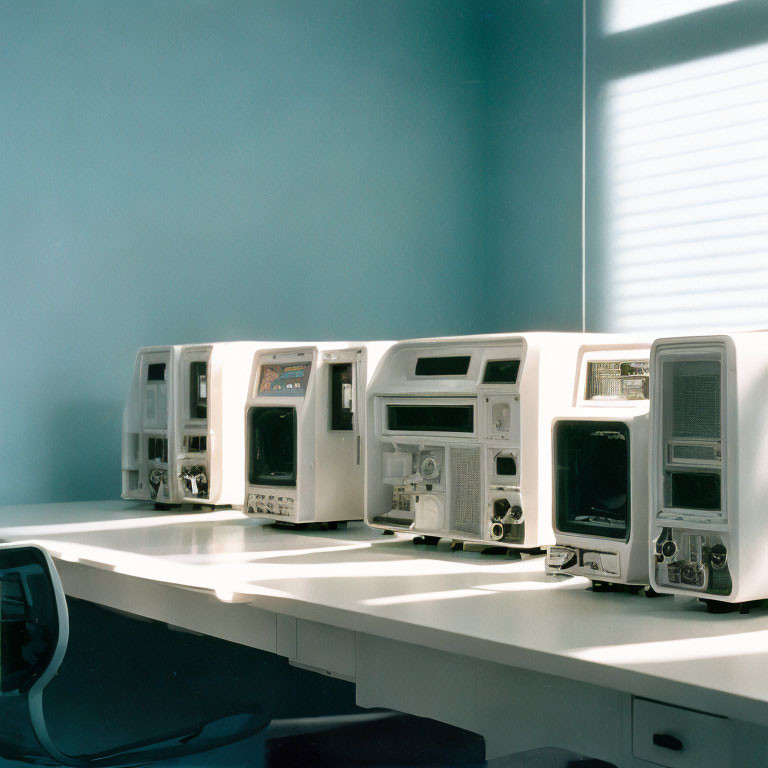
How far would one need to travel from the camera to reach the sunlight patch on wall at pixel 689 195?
4102 mm

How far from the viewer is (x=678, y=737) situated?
159cm

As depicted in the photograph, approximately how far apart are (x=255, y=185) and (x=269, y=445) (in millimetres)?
1553

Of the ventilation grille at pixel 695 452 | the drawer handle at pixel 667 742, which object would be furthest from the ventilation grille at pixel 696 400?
the drawer handle at pixel 667 742

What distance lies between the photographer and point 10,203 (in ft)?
12.6

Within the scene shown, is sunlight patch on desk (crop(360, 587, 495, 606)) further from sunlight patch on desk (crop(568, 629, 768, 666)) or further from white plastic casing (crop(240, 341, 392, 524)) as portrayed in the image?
white plastic casing (crop(240, 341, 392, 524))

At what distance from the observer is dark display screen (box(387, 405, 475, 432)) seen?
2.78 m

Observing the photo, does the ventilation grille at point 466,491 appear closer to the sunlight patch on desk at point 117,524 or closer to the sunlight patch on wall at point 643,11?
the sunlight patch on desk at point 117,524

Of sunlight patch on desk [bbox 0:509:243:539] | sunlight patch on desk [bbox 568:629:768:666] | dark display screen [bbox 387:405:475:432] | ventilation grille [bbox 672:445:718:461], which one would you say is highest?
dark display screen [bbox 387:405:475:432]

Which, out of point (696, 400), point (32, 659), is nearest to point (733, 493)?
point (696, 400)

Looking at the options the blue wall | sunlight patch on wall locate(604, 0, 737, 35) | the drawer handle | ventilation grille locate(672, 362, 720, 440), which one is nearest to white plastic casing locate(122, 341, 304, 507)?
the blue wall

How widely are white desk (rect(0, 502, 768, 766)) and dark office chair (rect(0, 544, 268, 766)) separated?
26 centimetres

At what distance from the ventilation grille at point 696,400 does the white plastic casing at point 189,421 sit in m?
1.63

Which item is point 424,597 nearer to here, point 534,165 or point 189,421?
point 189,421

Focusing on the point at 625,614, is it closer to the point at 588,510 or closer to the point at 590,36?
the point at 588,510
